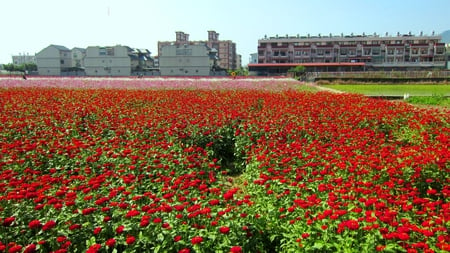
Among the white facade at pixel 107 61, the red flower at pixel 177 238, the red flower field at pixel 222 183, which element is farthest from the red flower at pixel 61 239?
the white facade at pixel 107 61

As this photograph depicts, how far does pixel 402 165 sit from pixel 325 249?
2.42 meters

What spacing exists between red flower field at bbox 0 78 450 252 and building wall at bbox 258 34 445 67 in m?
75.6

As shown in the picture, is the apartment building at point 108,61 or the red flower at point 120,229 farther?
the apartment building at point 108,61

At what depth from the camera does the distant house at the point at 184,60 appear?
71.7 meters

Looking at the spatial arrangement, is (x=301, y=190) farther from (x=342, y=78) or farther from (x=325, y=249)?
(x=342, y=78)

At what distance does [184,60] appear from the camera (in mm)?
72250

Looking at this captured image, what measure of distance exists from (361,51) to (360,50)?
34cm

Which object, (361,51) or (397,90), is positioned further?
(361,51)

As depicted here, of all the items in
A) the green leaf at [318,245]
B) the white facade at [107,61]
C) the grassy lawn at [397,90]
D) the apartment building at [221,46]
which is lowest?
the green leaf at [318,245]

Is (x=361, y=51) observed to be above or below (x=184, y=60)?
above

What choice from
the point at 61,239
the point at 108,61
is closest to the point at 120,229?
the point at 61,239

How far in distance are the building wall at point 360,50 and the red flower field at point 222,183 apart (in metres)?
75.6

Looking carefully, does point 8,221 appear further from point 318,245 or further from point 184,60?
point 184,60

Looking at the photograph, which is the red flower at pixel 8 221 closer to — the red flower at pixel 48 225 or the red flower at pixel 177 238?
the red flower at pixel 48 225
